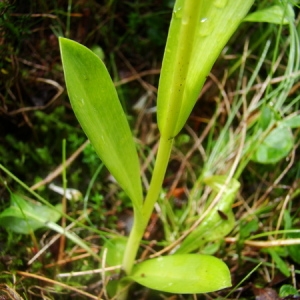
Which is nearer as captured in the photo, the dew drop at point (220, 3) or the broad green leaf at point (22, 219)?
the dew drop at point (220, 3)

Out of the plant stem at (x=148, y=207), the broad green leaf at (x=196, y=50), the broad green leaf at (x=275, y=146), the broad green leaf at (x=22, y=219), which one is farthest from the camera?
the broad green leaf at (x=275, y=146)

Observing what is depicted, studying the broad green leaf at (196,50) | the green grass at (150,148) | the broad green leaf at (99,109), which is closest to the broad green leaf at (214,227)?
the green grass at (150,148)

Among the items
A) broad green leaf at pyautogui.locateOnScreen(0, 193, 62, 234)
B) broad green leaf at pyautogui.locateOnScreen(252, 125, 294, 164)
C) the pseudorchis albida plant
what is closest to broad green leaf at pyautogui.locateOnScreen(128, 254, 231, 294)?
the pseudorchis albida plant

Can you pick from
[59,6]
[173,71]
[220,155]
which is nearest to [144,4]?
[59,6]

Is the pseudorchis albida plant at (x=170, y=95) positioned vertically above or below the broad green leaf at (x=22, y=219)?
above

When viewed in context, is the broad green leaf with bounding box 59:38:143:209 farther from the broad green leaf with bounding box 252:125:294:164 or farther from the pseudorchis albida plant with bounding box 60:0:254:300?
the broad green leaf with bounding box 252:125:294:164

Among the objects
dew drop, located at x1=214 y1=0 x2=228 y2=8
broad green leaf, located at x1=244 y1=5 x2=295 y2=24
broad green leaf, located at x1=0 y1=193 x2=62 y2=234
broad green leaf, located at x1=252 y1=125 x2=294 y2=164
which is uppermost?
dew drop, located at x1=214 y1=0 x2=228 y2=8

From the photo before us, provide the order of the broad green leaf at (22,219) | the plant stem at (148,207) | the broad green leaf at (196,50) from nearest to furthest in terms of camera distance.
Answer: the broad green leaf at (196,50) → the plant stem at (148,207) → the broad green leaf at (22,219)

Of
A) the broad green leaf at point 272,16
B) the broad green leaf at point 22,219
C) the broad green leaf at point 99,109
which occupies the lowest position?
the broad green leaf at point 22,219

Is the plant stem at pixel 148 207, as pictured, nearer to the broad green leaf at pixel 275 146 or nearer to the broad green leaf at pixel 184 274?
the broad green leaf at pixel 184 274
